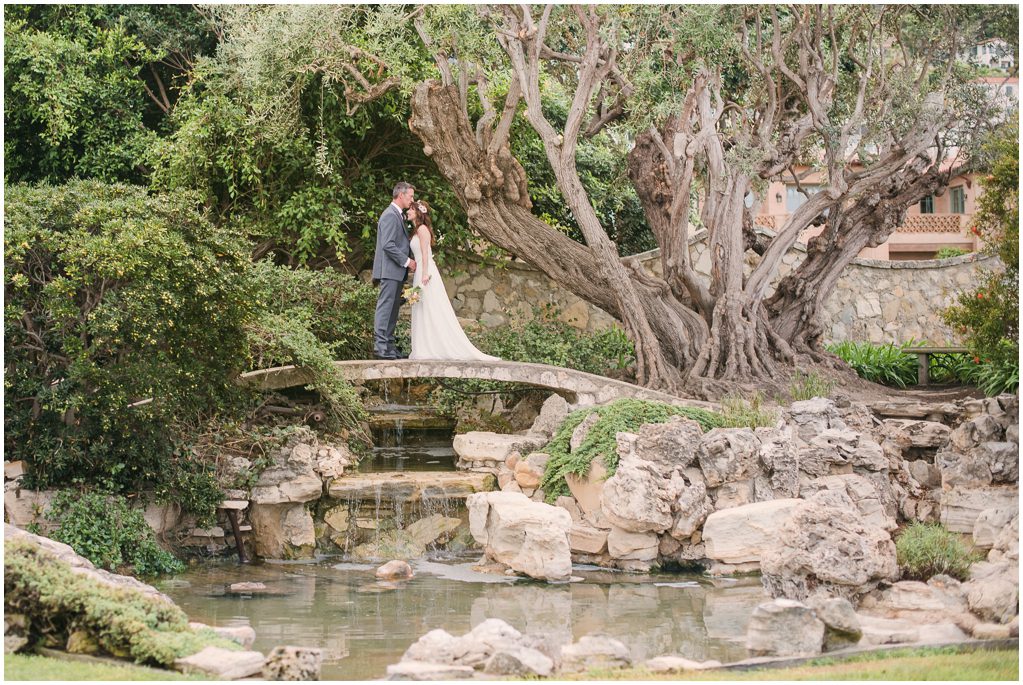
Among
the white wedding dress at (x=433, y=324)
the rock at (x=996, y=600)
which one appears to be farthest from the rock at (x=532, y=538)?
the white wedding dress at (x=433, y=324)

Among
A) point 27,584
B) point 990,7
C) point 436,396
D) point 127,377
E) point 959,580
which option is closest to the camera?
point 27,584

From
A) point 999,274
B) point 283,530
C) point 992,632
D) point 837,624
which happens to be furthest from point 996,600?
point 283,530

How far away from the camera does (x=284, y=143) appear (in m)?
17.9

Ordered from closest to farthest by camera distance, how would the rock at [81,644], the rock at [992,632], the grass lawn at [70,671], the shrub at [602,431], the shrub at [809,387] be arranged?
the grass lawn at [70,671] → the rock at [81,644] → the rock at [992,632] → the shrub at [602,431] → the shrub at [809,387]

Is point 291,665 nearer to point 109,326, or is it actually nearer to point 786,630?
point 786,630

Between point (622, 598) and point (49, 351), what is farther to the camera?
point (49, 351)

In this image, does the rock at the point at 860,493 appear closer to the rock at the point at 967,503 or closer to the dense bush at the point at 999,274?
the rock at the point at 967,503

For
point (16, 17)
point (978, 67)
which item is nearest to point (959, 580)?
point (978, 67)

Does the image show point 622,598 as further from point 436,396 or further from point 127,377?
point 436,396

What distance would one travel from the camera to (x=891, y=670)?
7652mm

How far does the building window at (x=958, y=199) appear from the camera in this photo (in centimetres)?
3769

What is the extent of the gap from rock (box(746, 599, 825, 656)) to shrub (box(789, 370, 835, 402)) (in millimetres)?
6687

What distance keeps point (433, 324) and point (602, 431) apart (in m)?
3.96

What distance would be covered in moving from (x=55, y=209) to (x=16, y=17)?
942cm
